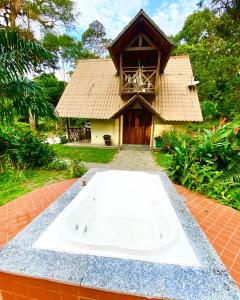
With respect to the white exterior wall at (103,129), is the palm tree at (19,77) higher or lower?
higher

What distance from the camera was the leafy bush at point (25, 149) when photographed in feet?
20.3

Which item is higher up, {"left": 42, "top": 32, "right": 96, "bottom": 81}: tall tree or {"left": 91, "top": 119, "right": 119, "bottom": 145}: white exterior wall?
{"left": 42, "top": 32, "right": 96, "bottom": 81}: tall tree

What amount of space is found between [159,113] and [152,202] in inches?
285

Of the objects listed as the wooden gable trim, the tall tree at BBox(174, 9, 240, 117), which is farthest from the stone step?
the tall tree at BBox(174, 9, 240, 117)

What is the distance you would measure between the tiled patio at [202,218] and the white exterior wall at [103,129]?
6670 millimetres

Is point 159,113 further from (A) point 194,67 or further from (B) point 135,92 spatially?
(A) point 194,67

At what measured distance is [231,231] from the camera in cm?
309

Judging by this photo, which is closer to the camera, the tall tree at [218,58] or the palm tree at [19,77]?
the palm tree at [19,77]

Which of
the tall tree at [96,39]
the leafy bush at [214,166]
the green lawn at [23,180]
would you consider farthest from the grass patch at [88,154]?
the tall tree at [96,39]

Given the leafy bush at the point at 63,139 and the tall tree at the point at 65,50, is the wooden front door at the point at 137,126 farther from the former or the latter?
the tall tree at the point at 65,50

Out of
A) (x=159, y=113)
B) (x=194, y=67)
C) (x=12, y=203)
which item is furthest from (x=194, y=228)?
(x=194, y=67)

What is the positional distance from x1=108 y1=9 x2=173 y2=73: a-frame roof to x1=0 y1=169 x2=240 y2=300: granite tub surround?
961cm

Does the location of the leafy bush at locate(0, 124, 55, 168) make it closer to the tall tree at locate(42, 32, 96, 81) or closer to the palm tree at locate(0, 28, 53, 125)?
the palm tree at locate(0, 28, 53, 125)

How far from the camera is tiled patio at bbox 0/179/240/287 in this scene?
8.64 ft
